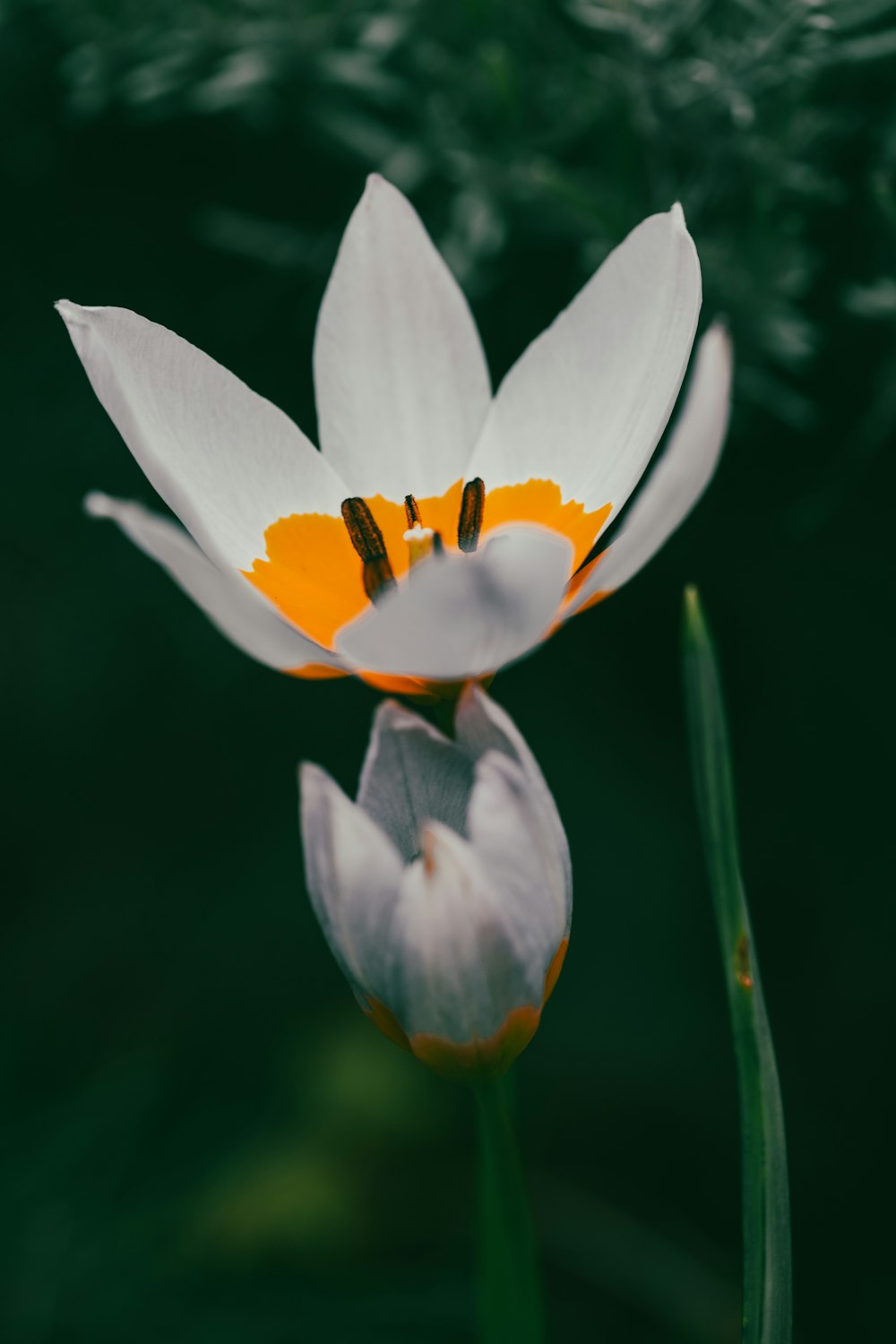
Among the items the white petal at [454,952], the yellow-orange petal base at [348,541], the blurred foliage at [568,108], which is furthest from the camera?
the blurred foliage at [568,108]

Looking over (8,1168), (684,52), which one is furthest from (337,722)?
(684,52)

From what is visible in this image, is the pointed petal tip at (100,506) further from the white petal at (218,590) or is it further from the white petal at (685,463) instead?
the white petal at (685,463)

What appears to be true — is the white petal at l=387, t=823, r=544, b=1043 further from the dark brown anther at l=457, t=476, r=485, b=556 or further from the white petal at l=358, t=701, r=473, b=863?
the dark brown anther at l=457, t=476, r=485, b=556

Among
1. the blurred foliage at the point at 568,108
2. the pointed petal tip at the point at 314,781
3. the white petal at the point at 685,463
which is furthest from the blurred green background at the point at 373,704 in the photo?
the pointed petal tip at the point at 314,781

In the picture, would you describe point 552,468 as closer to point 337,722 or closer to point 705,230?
point 705,230

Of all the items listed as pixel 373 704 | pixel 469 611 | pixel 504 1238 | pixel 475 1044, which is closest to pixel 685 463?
pixel 469 611

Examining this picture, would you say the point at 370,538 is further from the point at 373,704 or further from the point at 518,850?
the point at 373,704
